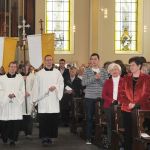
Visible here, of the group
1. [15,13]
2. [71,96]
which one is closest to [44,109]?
[71,96]

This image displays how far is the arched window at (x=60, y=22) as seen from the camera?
2512 cm

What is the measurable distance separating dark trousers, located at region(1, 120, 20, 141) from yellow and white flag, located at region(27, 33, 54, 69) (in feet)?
9.18

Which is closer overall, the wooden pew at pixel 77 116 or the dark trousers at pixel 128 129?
the dark trousers at pixel 128 129

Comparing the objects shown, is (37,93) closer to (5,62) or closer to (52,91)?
(52,91)

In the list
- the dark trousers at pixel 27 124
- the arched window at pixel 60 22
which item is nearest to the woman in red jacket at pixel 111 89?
the dark trousers at pixel 27 124

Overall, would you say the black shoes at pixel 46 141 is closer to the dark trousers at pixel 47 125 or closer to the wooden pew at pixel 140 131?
the dark trousers at pixel 47 125

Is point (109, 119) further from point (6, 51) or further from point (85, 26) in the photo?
point (85, 26)

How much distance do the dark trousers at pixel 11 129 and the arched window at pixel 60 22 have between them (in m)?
13.2

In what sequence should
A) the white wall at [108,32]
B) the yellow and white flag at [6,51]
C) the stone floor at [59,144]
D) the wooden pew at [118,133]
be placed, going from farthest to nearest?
1. the white wall at [108,32]
2. the yellow and white flag at [6,51]
3. the stone floor at [59,144]
4. the wooden pew at [118,133]

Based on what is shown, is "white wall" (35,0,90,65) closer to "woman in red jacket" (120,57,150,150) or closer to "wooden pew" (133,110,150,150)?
"woman in red jacket" (120,57,150,150)

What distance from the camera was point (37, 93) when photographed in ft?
40.3

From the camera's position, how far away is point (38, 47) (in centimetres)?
1453

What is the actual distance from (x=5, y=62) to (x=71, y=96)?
8.85 ft

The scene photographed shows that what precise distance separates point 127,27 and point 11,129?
14444mm
